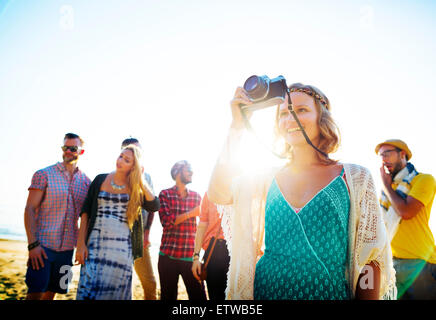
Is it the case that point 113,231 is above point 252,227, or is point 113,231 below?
above

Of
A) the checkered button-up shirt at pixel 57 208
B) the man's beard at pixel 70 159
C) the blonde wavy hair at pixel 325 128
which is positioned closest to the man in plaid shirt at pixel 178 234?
the checkered button-up shirt at pixel 57 208

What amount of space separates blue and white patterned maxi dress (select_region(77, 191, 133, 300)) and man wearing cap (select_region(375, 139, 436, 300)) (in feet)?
11.3

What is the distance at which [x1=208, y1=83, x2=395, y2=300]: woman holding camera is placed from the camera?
4.44 feet

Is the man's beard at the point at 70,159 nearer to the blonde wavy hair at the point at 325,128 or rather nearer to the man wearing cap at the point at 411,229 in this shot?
the blonde wavy hair at the point at 325,128

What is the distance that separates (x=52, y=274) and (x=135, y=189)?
159 centimetres

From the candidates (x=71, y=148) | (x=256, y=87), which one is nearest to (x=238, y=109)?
(x=256, y=87)

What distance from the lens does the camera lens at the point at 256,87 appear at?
1.44 meters

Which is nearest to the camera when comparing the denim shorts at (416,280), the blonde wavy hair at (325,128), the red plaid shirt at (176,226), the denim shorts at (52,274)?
the blonde wavy hair at (325,128)

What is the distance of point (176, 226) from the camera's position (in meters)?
4.21

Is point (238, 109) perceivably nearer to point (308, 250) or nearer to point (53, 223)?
point (308, 250)

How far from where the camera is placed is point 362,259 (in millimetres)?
1389

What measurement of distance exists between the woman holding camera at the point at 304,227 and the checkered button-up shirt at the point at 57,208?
10.3 feet

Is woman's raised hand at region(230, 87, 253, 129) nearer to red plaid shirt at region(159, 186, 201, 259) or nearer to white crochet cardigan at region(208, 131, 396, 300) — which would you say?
white crochet cardigan at region(208, 131, 396, 300)
